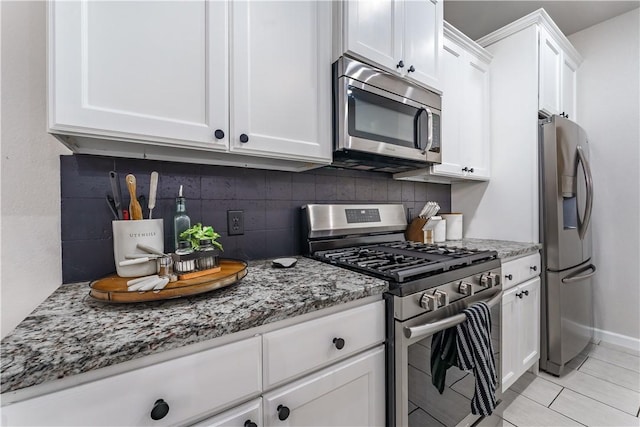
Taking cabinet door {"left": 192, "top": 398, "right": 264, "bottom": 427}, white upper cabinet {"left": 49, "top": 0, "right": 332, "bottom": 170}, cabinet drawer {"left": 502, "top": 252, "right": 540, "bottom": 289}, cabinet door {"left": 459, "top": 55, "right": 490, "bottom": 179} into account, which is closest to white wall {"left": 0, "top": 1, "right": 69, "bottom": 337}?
white upper cabinet {"left": 49, "top": 0, "right": 332, "bottom": 170}

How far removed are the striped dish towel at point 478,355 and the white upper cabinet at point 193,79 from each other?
0.91m

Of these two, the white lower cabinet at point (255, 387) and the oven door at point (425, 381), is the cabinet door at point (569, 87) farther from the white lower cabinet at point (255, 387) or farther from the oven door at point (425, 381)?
the white lower cabinet at point (255, 387)

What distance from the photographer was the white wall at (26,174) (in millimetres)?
841

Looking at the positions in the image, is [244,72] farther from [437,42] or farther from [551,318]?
[551,318]

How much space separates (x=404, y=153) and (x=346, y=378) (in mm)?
1099

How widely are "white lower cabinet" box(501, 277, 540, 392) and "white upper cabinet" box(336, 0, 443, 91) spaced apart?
1.35 m


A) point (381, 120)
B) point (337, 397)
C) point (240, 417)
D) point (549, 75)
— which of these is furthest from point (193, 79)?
point (549, 75)

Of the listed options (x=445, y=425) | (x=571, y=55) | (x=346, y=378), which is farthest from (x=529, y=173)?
(x=346, y=378)

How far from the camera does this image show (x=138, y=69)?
809mm

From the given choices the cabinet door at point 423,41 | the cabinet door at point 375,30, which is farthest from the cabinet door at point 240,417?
the cabinet door at point 423,41

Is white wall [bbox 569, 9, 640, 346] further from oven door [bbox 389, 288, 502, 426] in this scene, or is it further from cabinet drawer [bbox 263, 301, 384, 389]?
cabinet drawer [bbox 263, 301, 384, 389]

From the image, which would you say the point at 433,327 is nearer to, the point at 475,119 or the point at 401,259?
the point at 401,259

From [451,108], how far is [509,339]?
58.9 inches

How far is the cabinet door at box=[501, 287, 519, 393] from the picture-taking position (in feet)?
4.91
